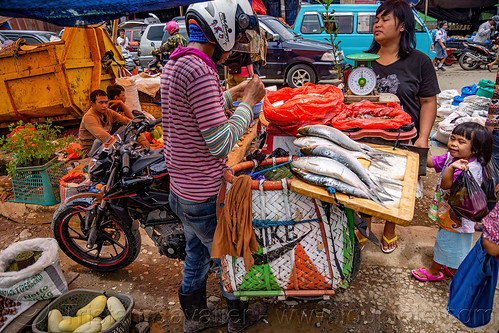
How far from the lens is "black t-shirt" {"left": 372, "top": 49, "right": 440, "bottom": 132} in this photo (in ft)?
9.99

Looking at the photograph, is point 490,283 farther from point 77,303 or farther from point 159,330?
point 77,303

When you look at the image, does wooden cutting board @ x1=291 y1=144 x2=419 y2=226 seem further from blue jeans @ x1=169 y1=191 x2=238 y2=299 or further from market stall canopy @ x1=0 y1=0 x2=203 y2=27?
market stall canopy @ x1=0 y1=0 x2=203 y2=27

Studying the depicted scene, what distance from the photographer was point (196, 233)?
2.23 meters

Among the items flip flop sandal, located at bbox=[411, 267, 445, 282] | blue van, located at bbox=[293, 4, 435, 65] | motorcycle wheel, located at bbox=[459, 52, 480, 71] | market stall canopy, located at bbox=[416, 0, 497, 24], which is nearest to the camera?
flip flop sandal, located at bbox=[411, 267, 445, 282]

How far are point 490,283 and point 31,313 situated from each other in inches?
125

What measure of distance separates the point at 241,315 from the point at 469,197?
184 cm

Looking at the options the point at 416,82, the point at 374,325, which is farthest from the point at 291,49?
the point at 374,325

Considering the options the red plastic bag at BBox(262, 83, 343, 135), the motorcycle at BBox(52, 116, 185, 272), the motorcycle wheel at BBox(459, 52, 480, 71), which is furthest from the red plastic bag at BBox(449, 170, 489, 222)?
the motorcycle wheel at BBox(459, 52, 480, 71)

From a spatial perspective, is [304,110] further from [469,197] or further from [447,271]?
[447,271]

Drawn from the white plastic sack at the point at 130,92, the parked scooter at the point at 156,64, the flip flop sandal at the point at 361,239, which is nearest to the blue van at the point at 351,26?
the parked scooter at the point at 156,64

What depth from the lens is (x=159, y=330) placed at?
2693 millimetres

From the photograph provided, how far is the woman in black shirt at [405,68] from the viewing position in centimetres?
301

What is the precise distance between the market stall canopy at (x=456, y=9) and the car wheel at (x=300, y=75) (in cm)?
1201

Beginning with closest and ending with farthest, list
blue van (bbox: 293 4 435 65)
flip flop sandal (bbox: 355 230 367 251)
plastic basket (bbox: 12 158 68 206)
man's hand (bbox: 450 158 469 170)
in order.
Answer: man's hand (bbox: 450 158 469 170) < flip flop sandal (bbox: 355 230 367 251) < plastic basket (bbox: 12 158 68 206) < blue van (bbox: 293 4 435 65)
